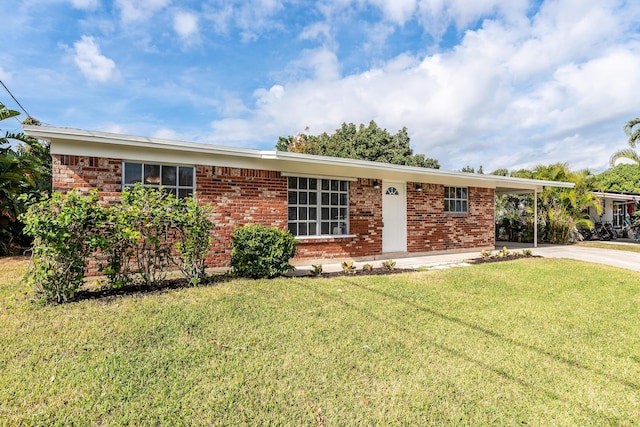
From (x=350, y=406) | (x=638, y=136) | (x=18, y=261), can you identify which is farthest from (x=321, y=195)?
(x=638, y=136)

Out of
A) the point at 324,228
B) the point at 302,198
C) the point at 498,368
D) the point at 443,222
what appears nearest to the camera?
the point at 498,368

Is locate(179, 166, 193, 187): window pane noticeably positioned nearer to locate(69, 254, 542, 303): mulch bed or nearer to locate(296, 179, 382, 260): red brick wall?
locate(69, 254, 542, 303): mulch bed

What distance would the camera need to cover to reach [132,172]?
6773mm

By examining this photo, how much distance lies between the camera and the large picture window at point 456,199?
11.7m

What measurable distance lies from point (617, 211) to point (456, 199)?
1641cm

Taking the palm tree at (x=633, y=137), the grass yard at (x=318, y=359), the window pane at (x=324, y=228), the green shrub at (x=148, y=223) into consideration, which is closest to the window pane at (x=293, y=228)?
the window pane at (x=324, y=228)

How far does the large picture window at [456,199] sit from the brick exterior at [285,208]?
221mm

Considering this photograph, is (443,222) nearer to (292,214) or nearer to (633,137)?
(292,214)

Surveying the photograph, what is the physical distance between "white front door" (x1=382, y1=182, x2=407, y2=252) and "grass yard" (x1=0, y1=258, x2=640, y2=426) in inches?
189

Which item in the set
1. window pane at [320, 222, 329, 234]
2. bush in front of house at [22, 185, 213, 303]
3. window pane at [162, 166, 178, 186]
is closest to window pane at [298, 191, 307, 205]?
window pane at [320, 222, 329, 234]

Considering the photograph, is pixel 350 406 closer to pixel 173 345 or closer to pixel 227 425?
pixel 227 425

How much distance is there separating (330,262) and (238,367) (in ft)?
20.4

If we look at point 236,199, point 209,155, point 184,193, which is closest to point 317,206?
point 236,199

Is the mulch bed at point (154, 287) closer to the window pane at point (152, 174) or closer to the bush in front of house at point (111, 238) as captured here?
the bush in front of house at point (111, 238)
